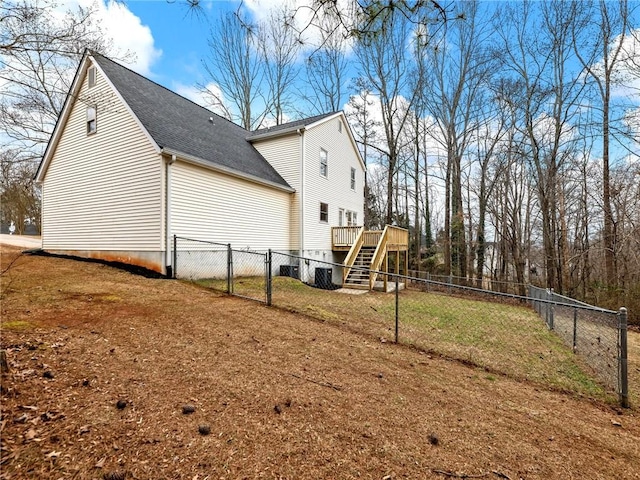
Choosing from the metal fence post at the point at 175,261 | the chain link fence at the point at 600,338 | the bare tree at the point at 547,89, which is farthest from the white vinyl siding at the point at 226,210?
the bare tree at the point at 547,89

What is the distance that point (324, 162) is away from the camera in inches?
621

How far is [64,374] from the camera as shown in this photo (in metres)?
2.80

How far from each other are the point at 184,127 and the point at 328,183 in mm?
7339

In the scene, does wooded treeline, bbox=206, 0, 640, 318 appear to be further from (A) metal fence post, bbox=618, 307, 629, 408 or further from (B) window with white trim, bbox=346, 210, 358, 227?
(A) metal fence post, bbox=618, 307, 629, 408

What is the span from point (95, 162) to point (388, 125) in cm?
1702

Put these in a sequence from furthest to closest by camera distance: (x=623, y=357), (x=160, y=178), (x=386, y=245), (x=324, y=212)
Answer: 1. (x=324, y=212)
2. (x=386, y=245)
3. (x=160, y=178)
4. (x=623, y=357)

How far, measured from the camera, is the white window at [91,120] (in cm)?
1052

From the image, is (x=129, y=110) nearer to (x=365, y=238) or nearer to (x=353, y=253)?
(x=353, y=253)

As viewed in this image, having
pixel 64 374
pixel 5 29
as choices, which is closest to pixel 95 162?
pixel 5 29

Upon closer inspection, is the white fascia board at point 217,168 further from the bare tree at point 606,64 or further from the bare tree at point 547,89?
the bare tree at point 606,64

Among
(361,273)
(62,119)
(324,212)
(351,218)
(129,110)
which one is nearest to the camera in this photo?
(129,110)

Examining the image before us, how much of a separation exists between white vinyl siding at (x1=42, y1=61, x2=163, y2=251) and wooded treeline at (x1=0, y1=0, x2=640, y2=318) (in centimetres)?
154

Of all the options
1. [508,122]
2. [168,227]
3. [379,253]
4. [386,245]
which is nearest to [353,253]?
[379,253]

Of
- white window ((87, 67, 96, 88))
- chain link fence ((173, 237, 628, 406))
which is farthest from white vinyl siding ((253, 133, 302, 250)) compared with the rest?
white window ((87, 67, 96, 88))
